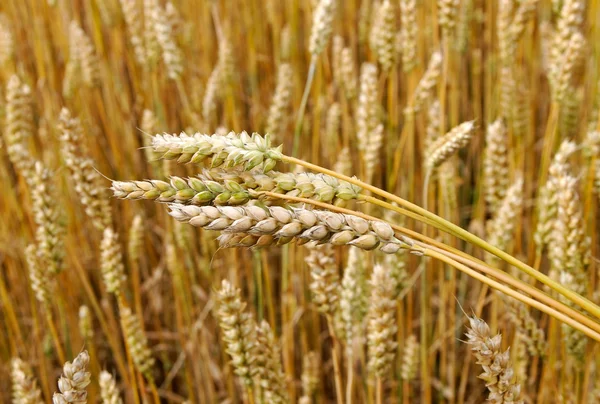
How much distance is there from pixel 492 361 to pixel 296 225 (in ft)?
0.82

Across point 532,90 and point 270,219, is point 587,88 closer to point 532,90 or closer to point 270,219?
point 532,90

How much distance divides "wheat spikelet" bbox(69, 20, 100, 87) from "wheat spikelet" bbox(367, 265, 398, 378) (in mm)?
1049

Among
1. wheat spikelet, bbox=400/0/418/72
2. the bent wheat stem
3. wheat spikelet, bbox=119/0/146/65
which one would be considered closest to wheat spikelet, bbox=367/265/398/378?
the bent wheat stem

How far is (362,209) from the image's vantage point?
4.17 ft

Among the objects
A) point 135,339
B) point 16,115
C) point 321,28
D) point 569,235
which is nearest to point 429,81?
point 321,28

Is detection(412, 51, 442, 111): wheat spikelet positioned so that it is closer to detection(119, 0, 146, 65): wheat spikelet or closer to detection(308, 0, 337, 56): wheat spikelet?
detection(308, 0, 337, 56): wheat spikelet

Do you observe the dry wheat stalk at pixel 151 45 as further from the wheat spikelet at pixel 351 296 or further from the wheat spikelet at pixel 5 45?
the wheat spikelet at pixel 351 296

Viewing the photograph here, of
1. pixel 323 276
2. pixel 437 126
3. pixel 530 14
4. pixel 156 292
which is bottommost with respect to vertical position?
pixel 156 292

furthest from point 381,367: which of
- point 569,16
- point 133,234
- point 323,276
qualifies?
point 569,16

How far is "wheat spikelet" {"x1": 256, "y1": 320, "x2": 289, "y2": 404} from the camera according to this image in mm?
868

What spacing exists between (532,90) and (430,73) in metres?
0.58

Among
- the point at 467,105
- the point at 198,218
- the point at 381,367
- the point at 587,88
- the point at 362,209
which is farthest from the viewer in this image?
the point at 467,105

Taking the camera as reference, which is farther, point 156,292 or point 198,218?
point 156,292

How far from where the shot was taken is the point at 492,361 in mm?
594
